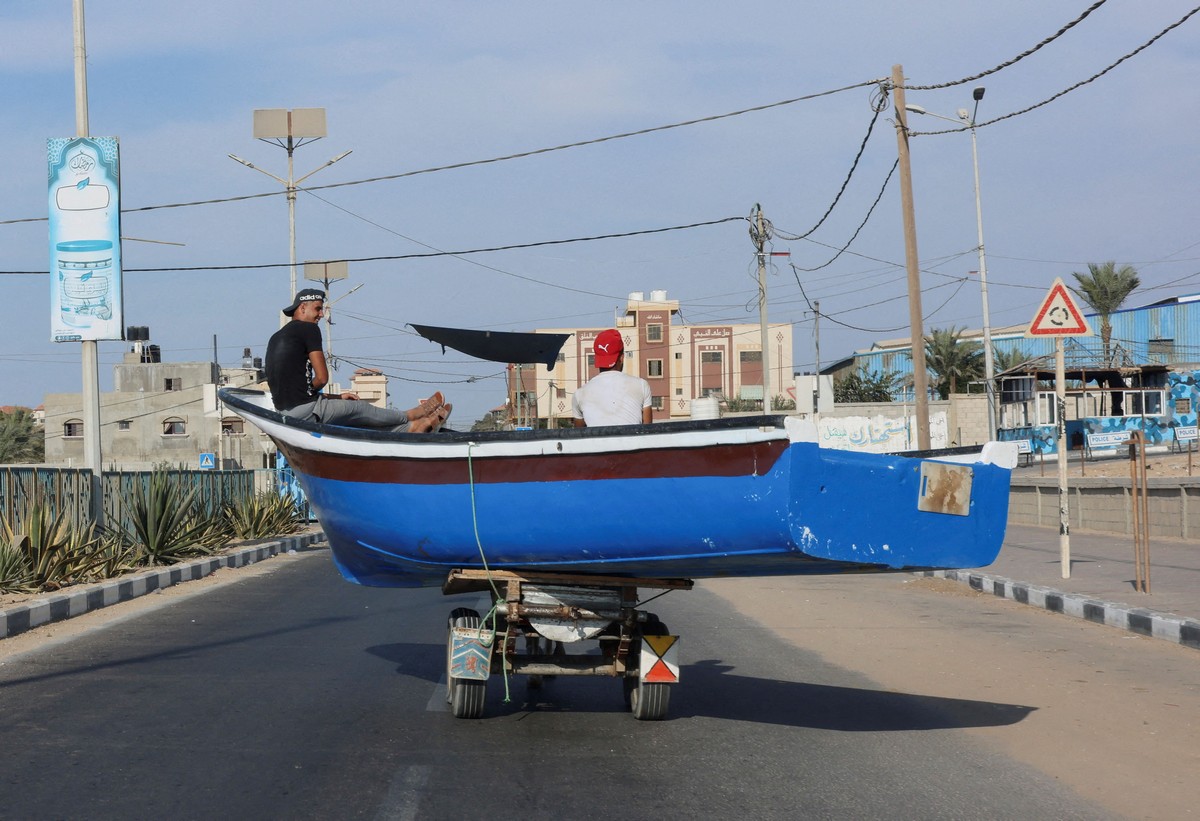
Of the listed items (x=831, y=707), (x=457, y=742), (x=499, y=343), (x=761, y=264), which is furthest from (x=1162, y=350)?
(x=457, y=742)

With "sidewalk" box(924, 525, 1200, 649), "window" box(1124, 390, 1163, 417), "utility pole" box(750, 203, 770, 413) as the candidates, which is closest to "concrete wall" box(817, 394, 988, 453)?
A: "window" box(1124, 390, 1163, 417)

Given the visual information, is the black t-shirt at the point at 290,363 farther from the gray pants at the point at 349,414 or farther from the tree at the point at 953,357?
the tree at the point at 953,357

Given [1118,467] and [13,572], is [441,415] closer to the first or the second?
[13,572]

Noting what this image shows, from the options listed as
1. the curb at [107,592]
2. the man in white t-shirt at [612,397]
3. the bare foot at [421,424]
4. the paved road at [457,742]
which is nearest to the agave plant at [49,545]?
the curb at [107,592]

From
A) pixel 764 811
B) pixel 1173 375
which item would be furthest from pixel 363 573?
pixel 1173 375

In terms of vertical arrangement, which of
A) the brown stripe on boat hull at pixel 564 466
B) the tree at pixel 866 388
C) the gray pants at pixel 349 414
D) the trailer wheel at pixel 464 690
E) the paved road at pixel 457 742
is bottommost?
the paved road at pixel 457 742

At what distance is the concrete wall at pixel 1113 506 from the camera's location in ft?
60.3

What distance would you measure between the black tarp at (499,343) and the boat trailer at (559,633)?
222 cm

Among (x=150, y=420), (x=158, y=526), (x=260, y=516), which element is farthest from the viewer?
(x=150, y=420)

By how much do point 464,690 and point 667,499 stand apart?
1554mm

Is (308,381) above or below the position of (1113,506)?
above

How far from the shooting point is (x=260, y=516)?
24.2 m

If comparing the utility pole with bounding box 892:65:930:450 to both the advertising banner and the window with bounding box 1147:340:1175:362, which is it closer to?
the advertising banner

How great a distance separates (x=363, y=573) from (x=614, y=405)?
184cm
